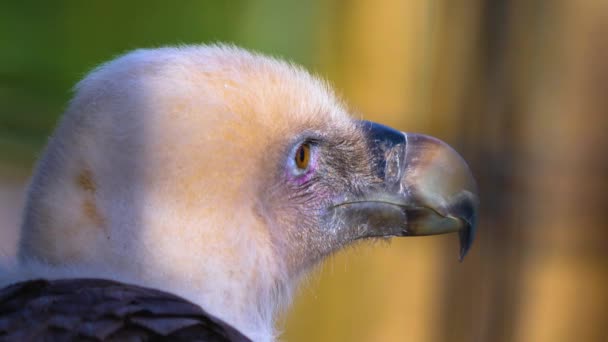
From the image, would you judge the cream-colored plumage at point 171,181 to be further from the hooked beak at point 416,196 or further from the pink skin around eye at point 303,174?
the hooked beak at point 416,196

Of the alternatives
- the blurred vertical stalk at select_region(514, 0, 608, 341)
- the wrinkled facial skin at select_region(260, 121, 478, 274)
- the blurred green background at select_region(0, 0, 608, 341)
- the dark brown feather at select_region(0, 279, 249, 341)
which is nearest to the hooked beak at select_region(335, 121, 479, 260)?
the wrinkled facial skin at select_region(260, 121, 478, 274)

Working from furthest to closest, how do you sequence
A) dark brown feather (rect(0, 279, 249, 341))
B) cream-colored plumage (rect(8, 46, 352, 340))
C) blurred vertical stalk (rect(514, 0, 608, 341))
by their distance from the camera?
1. blurred vertical stalk (rect(514, 0, 608, 341))
2. cream-colored plumage (rect(8, 46, 352, 340))
3. dark brown feather (rect(0, 279, 249, 341))

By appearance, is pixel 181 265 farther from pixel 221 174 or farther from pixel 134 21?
pixel 134 21

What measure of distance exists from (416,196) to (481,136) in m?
1.04

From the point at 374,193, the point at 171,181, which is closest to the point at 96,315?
the point at 171,181

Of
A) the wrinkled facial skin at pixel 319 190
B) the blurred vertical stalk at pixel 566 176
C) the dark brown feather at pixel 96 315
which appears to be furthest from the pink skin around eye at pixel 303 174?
the blurred vertical stalk at pixel 566 176

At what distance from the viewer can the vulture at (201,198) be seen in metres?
1.31

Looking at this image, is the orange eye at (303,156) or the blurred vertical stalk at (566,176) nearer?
the orange eye at (303,156)

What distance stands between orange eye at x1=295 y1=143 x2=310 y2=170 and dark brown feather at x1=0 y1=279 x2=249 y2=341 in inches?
17.1

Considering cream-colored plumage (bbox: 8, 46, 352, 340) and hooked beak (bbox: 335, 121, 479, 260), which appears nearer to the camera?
cream-colored plumage (bbox: 8, 46, 352, 340)

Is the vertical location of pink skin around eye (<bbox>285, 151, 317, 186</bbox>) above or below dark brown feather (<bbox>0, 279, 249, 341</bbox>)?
above

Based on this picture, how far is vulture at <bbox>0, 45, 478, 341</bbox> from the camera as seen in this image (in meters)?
1.31

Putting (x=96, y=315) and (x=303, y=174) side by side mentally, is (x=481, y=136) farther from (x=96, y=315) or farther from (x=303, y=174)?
(x=96, y=315)

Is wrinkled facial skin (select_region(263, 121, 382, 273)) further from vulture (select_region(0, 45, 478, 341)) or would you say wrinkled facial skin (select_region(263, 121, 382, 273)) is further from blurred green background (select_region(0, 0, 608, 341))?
blurred green background (select_region(0, 0, 608, 341))
